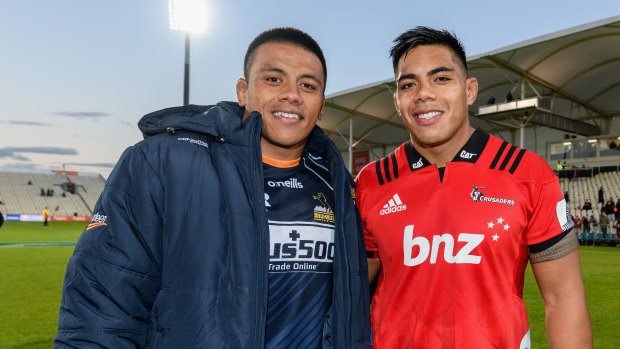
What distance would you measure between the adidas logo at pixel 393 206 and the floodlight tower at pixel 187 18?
901 cm

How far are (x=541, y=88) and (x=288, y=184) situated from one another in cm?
2747

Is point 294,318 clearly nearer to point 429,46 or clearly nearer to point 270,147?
point 270,147

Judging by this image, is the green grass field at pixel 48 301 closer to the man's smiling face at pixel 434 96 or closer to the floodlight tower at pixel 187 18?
the man's smiling face at pixel 434 96

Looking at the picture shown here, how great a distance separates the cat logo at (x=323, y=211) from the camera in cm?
226

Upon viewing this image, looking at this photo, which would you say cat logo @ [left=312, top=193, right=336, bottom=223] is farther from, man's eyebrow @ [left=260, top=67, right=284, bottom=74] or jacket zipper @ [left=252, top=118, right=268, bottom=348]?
man's eyebrow @ [left=260, top=67, right=284, bottom=74]

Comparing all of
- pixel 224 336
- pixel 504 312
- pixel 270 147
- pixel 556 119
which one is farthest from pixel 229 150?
pixel 556 119

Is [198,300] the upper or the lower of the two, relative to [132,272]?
lower

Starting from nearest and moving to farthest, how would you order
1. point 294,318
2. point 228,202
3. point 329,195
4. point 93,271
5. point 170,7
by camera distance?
1. point 93,271
2. point 228,202
3. point 294,318
4. point 329,195
5. point 170,7

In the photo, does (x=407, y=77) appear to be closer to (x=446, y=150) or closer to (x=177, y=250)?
(x=446, y=150)

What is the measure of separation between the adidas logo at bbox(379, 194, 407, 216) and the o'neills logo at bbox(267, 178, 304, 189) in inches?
18.3

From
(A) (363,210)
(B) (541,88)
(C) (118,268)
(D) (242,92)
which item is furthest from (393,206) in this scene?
(B) (541,88)

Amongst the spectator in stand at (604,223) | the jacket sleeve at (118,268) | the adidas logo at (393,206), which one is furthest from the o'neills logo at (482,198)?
the spectator in stand at (604,223)

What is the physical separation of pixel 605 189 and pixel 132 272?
3302 centimetres

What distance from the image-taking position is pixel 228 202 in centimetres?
185
